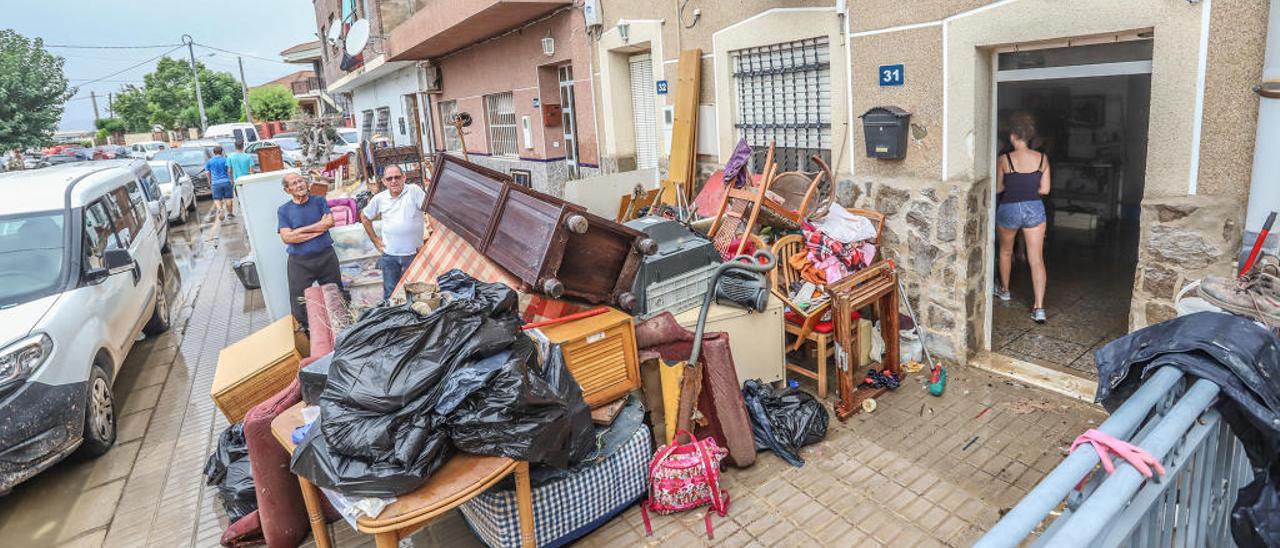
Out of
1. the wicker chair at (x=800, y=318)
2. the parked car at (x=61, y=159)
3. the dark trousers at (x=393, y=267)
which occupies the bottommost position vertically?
the wicker chair at (x=800, y=318)

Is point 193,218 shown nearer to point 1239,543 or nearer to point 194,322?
point 194,322

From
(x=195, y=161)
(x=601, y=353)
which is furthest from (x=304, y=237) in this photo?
(x=195, y=161)

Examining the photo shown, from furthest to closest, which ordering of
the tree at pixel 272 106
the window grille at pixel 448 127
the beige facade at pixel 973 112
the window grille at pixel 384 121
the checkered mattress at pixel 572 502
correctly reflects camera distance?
the tree at pixel 272 106
the window grille at pixel 384 121
the window grille at pixel 448 127
the beige facade at pixel 973 112
the checkered mattress at pixel 572 502

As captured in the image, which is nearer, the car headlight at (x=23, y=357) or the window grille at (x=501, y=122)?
the car headlight at (x=23, y=357)

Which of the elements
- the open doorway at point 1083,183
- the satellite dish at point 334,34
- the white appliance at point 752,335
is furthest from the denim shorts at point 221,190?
the open doorway at point 1083,183

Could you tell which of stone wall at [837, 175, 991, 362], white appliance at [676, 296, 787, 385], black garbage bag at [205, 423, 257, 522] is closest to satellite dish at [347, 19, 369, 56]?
black garbage bag at [205, 423, 257, 522]

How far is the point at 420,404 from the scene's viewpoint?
3.04 m

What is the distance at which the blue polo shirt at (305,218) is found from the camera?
6395 mm

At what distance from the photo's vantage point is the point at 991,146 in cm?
547

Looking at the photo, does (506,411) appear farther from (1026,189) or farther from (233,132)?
(233,132)

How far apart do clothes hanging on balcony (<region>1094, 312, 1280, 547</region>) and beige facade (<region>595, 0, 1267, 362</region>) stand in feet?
7.01

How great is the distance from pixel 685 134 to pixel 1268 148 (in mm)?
5031

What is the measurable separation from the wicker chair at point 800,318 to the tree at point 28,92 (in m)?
31.9

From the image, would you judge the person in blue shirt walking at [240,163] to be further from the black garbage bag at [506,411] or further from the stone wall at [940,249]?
the black garbage bag at [506,411]
